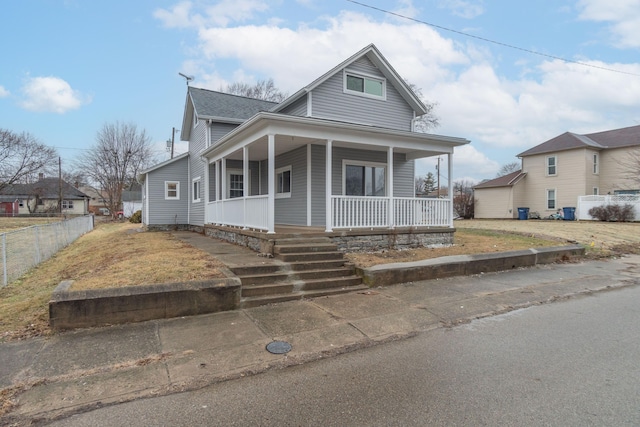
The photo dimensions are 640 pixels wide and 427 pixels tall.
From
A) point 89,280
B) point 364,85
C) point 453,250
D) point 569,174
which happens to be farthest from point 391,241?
point 569,174

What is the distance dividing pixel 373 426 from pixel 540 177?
31940 mm

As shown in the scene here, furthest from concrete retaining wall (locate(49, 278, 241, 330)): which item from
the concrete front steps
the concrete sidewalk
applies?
the concrete front steps

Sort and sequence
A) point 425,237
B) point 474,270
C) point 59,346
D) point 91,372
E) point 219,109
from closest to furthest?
1. point 91,372
2. point 59,346
3. point 474,270
4. point 425,237
5. point 219,109

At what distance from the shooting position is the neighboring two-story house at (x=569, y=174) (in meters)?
26.1

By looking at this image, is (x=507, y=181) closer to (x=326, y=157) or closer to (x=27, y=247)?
(x=326, y=157)

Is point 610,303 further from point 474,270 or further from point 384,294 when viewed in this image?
point 384,294

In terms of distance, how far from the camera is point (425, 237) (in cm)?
1091

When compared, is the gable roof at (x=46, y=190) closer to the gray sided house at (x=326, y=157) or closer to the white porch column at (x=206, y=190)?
the gray sided house at (x=326, y=157)

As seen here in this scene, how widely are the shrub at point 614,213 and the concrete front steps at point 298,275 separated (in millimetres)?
23352

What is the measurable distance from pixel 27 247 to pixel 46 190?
6212 cm

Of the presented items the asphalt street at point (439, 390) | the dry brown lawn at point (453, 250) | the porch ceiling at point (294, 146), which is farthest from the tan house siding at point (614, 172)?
the asphalt street at point (439, 390)

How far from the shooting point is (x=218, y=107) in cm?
1642

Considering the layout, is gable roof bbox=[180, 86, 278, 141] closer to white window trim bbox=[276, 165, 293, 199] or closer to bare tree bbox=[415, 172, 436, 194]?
white window trim bbox=[276, 165, 293, 199]

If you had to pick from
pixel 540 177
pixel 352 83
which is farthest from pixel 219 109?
pixel 540 177
